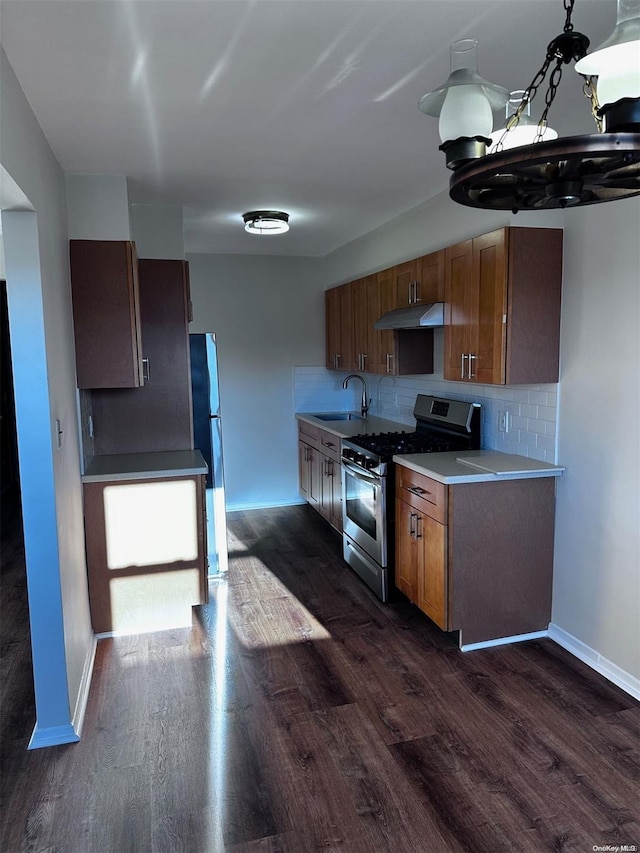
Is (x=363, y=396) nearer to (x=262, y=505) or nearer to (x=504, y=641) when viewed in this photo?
(x=262, y=505)

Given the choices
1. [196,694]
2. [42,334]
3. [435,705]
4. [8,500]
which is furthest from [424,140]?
[8,500]

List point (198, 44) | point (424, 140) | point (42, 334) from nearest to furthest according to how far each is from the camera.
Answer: point (198, 44) < point (42, 334) < point (424, 140)

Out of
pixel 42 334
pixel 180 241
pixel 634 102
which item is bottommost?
pixel 42 334

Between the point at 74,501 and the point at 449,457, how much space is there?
6.56 ft

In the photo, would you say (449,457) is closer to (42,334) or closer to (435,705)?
(435,705)

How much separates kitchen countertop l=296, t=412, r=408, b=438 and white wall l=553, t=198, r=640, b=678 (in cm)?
174

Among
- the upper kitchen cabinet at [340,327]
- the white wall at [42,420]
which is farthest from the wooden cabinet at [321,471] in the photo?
the white wall at [42,420]

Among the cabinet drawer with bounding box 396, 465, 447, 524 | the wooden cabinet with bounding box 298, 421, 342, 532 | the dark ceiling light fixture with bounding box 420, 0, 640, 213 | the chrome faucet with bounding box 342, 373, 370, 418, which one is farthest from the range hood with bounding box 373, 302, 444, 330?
the dark ceiling light fixture with bounding box 420, 0, 640, 213

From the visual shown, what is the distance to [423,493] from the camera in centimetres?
312

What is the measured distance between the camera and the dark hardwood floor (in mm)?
1883

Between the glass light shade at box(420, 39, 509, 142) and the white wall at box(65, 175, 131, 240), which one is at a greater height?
the white wall at box(65, 175, 131, 240)

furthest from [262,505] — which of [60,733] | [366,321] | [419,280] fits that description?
[60,733]

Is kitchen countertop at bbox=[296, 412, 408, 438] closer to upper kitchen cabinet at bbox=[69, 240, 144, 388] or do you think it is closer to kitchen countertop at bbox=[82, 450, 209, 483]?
kitchen countertop at bbox=[82, 450, 209, 483]

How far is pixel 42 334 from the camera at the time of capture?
7.27ft
